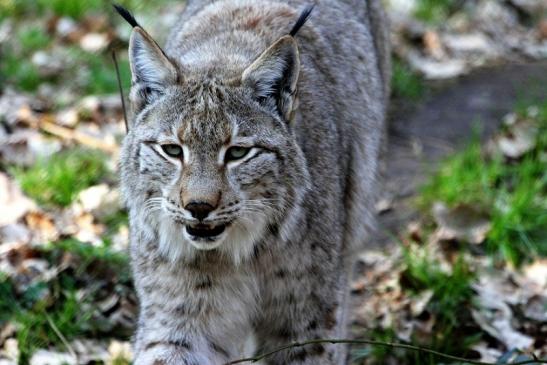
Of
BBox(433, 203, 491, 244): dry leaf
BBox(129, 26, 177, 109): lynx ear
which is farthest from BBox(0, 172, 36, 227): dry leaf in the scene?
BBox(433, 203, 491, 244): dry leaf

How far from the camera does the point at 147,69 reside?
13.0 feet

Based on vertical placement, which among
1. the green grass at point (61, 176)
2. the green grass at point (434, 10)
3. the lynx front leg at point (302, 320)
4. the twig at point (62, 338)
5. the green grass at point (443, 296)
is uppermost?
the lynx front leg at point (302, 320)

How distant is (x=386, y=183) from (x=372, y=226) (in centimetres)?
136

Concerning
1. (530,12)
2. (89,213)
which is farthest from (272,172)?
(530,12)

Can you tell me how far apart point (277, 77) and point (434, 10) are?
5883 millimetres

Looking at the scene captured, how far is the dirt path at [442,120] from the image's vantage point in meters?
6.65

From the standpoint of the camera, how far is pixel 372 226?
5.40 m

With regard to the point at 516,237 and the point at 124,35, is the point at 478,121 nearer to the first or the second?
the point at 516,237

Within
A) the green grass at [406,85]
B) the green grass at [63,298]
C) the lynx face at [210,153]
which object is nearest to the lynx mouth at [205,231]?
the lynx face at [210,153]

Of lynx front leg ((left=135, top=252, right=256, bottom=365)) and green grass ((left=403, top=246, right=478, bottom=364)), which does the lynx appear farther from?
green grass ((left=403, top=246, right=478, bottom=364))

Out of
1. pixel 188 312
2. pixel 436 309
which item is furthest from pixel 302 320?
pixel 436 309

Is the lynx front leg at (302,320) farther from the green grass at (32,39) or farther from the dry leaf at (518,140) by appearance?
the green grass at (32,39)

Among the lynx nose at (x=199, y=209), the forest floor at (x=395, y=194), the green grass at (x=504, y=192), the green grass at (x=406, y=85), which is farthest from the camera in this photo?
the green grass at (x=406, y=85)

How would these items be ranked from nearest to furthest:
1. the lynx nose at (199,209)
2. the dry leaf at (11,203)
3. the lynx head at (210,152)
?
the lynx nose at (199,209)
the lynx head at (210,152)
the dry leaf at (11,203)
